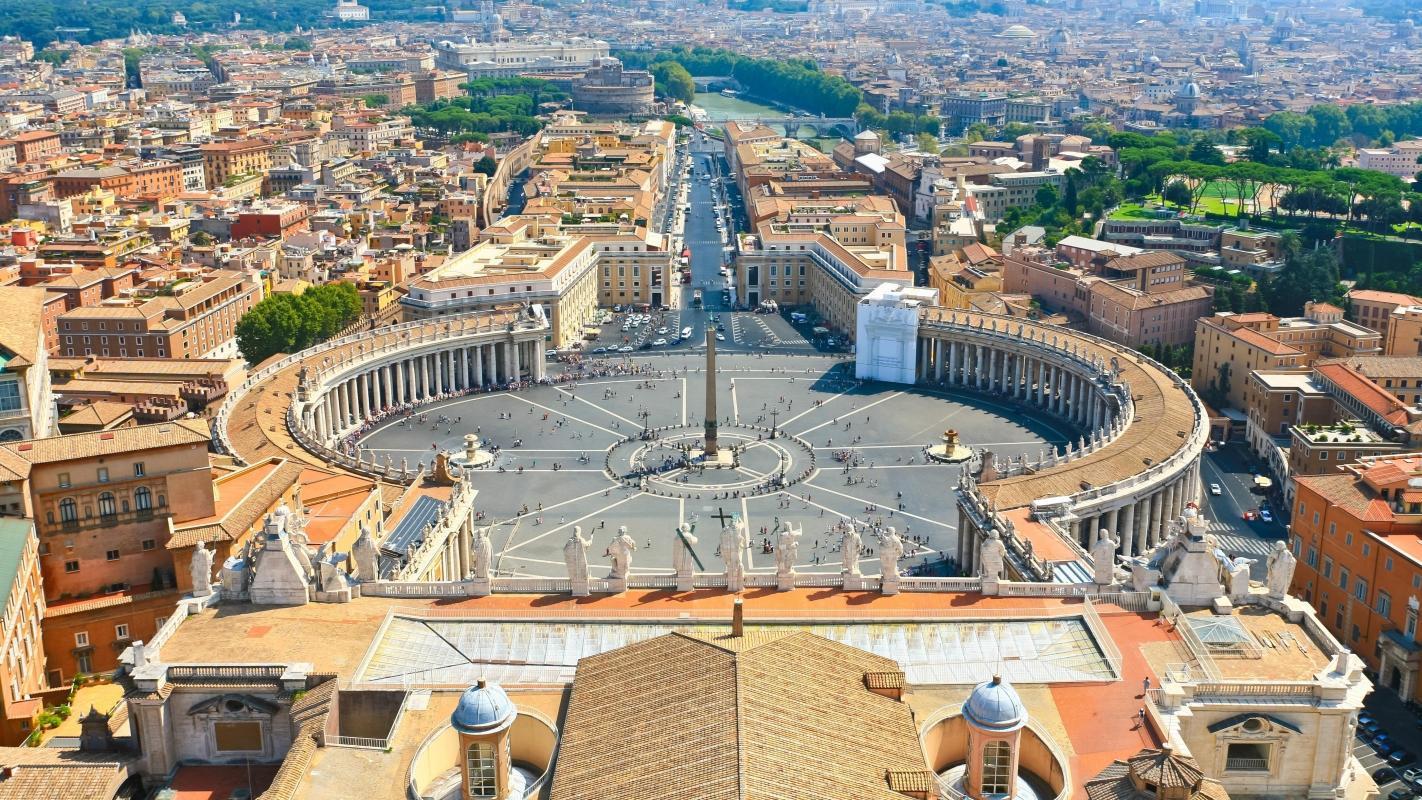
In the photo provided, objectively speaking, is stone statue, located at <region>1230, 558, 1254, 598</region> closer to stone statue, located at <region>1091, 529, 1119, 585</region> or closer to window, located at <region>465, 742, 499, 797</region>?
stone statue, located at <region>1091, 529, 1119, 585</region>

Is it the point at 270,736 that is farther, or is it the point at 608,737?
the point at 270,736

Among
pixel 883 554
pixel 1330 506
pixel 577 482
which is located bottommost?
pixel 577 482

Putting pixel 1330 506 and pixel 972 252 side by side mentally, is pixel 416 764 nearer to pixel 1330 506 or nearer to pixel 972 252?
pixel 1330 506

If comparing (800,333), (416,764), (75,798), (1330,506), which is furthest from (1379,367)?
(75,798)

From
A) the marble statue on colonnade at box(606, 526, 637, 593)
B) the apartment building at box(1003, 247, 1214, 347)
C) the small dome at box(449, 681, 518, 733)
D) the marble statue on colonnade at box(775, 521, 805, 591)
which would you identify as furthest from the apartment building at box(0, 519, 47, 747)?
the apartment building at box(1003, 247, 1214, 347)

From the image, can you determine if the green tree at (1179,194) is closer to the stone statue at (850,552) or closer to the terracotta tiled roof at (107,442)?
the stone statue at (850,552)

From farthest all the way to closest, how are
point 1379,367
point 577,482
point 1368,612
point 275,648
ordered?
1. point 1379,367
2. point 577,482
3. point 1368,612
4. point 275,648

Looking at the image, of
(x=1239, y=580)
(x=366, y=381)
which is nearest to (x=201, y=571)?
(x=1239, y=580)

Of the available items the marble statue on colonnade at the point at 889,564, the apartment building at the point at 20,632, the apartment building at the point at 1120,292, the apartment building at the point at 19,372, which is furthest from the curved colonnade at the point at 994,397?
the apartment building at the point at 20,632
